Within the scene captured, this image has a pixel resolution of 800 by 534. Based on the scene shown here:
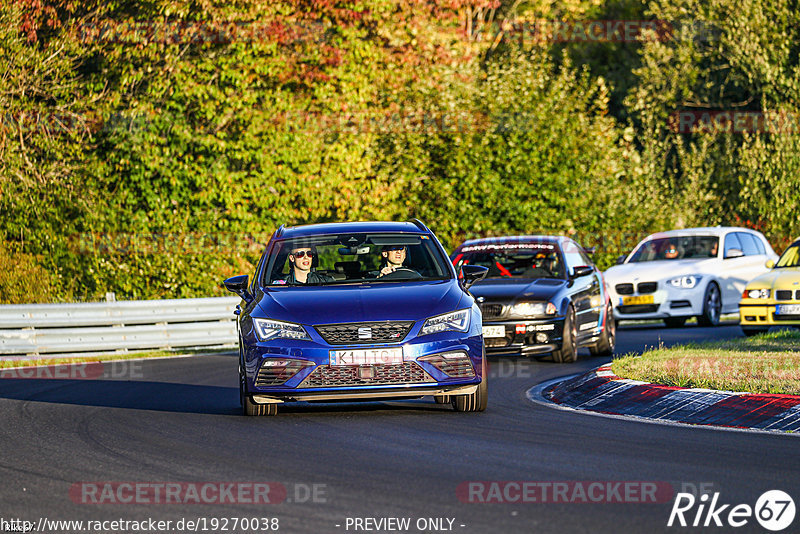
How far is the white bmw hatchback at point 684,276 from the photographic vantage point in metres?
24.6

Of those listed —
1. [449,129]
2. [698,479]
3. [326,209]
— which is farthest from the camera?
[449,129]

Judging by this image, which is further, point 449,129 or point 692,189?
point 692,189

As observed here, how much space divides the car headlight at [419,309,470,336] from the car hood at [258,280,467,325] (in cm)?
5

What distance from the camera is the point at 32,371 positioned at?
748 inches

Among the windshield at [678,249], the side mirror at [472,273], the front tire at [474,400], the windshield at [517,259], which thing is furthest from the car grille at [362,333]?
the windshield at [678,249]

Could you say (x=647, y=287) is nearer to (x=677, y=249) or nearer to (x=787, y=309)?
(x=677, y=249)

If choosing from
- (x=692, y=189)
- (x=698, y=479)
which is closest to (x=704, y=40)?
(x=692, y=189)

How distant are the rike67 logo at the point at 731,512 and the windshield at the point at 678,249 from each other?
18.6 metres

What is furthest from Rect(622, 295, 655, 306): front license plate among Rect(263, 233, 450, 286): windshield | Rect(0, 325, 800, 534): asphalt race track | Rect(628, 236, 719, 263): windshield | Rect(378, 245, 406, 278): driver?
Rect(378, 245, 406, 278): driver

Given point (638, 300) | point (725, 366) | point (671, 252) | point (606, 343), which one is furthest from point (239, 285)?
point (671, 252)

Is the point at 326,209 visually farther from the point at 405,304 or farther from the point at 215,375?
the point at 405,304

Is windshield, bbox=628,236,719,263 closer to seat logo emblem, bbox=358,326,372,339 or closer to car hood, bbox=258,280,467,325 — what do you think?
car hood, bbox=258,280,467,325

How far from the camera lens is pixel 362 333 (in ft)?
35.9

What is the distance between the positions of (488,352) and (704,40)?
3193cm
